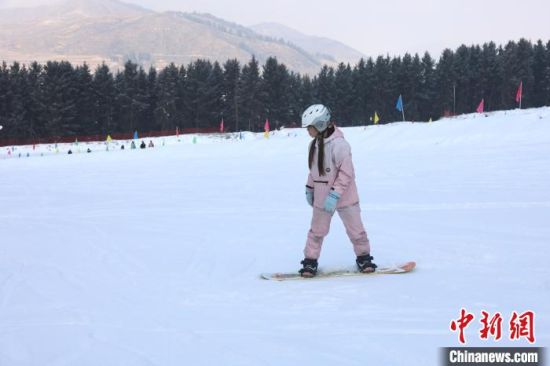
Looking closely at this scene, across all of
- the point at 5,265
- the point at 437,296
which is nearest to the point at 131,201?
the point at 5,265

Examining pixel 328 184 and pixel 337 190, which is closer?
pixel 337 190

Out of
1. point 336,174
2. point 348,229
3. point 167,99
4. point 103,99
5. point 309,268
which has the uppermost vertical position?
point 167,99

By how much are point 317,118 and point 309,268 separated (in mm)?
1617

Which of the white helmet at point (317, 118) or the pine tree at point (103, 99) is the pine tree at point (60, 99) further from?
the white helmet at point (317, 118)

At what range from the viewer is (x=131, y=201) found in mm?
12891

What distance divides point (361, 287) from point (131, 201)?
29.9 feet

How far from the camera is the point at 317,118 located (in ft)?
17.8

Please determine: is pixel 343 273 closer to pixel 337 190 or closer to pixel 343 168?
pixel 337 190

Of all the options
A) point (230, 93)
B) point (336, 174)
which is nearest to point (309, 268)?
point (336, 174)

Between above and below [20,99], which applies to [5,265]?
below

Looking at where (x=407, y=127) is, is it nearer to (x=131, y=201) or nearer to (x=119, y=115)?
(x=131, y=201)

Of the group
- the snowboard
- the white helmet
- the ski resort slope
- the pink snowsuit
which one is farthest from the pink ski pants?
the white helmet

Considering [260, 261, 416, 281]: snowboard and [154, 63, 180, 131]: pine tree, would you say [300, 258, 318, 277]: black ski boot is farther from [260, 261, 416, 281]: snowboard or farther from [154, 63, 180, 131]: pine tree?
[154, 63, 180, 131]: pine tree

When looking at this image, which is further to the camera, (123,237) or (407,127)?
(407,127)
